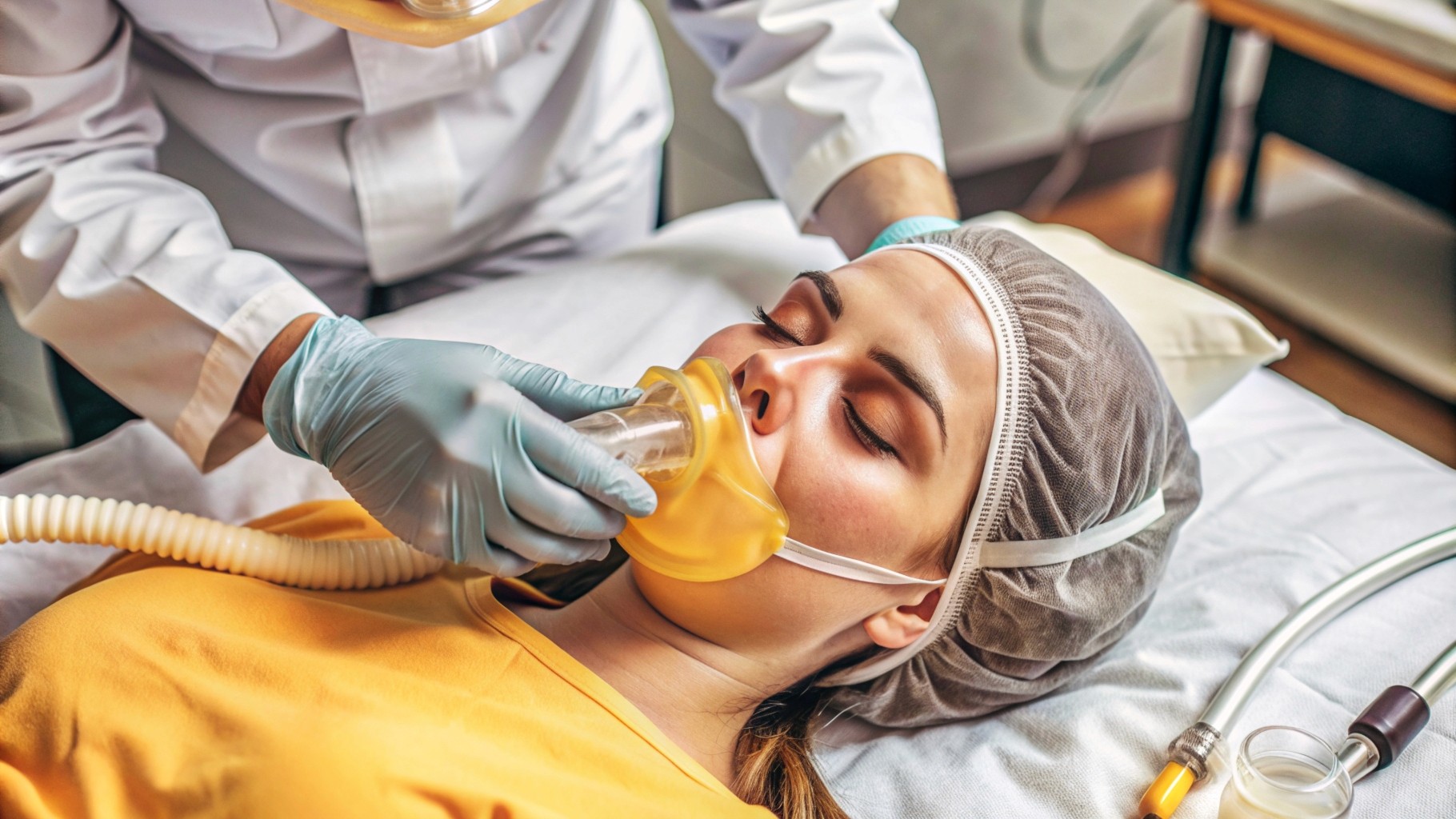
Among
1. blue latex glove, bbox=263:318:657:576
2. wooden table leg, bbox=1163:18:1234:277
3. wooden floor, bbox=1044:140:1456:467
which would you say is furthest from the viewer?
wooden floor, bbox=1044:140:1456:467

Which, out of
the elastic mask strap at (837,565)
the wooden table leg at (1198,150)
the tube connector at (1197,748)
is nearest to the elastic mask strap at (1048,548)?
the elastic mask strap at (837,565)

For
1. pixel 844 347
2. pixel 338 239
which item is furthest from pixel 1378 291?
pixel 338 239

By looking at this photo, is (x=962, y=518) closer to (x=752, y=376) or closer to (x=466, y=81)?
(x=752, y=376)

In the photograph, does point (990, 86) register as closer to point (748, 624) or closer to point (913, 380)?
point (913, 380)

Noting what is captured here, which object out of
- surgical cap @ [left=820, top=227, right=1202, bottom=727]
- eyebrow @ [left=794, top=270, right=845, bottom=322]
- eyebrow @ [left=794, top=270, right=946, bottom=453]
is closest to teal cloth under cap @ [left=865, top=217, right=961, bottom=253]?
surgical cap @ [left=820, top=227, right=1202, bottom=727]

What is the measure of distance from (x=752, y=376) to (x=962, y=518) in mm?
281

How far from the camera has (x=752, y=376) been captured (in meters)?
1.14

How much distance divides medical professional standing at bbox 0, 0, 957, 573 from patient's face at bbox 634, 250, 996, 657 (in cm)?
15

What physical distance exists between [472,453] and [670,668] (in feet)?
1.25

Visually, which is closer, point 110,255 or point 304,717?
point 304,717

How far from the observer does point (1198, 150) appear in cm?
291

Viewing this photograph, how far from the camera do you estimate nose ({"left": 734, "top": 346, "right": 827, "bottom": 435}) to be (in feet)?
3.69

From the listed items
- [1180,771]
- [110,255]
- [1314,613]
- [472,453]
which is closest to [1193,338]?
[1314,613]

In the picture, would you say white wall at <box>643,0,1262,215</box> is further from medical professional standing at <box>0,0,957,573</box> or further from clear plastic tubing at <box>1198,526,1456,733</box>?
clear plastic tubing at <box>1198,526,1456,733</box>
